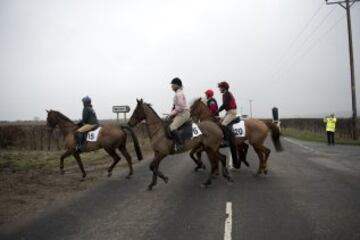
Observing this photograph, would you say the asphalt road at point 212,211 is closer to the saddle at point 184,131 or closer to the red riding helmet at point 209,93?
the saddle at point 184,131

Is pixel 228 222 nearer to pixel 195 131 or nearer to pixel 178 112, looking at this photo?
pixel 195 131

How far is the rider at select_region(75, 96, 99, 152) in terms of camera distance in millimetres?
12242

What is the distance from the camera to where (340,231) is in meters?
5.77

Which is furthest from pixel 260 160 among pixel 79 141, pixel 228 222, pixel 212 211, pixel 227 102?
Answer: pixel 79 141

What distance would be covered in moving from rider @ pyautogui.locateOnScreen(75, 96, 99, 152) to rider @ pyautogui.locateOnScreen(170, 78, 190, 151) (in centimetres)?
374

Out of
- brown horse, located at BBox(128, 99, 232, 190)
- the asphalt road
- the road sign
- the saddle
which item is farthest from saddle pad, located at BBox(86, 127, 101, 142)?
the road sign

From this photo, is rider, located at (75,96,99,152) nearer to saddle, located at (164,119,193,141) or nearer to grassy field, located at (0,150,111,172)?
grassy field, located at (0,150,111,172)

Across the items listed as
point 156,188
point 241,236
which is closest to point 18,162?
point 156,188

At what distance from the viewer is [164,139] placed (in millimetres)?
9953

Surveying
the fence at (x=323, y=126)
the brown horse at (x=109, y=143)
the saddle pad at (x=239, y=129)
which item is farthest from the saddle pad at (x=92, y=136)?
the fence at (x=323, y=126)

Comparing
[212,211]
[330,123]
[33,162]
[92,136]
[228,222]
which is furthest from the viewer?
[330,123]

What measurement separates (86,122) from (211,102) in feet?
14.3

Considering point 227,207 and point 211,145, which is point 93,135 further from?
point 227,207

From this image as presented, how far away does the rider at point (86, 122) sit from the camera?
1224 cm
